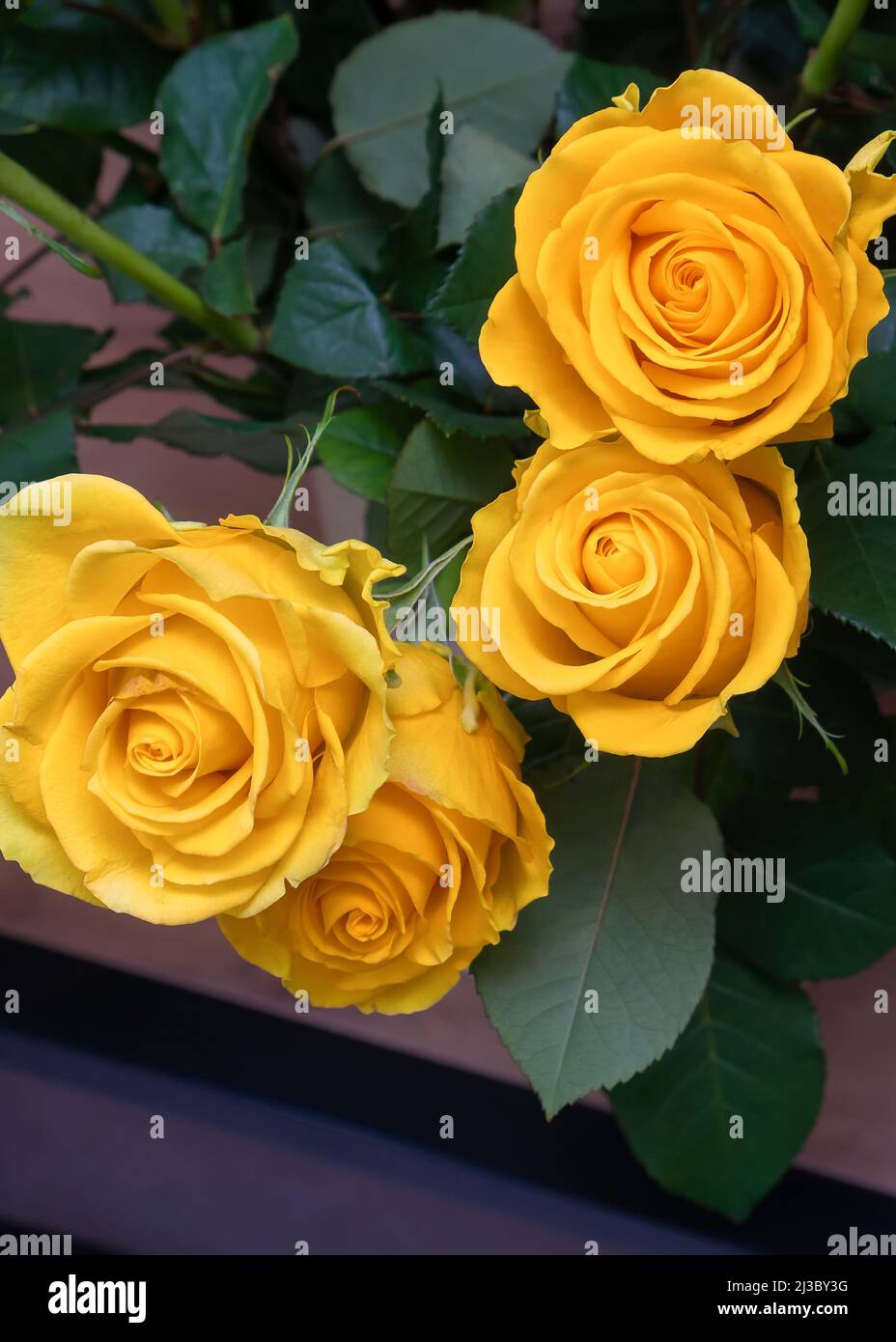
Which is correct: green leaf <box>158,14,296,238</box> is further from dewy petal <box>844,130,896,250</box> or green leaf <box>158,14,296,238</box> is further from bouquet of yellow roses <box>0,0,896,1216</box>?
dewy petal <box>844,130,896,250</box>

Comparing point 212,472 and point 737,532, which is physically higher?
point 212,472

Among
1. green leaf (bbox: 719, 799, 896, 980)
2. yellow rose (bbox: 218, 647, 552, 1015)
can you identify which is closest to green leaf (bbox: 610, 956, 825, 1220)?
green leaf (bbox: 719, 799, 896, 980)

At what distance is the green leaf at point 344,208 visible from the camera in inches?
14.6

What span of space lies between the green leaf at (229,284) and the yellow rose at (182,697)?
0.14 metres

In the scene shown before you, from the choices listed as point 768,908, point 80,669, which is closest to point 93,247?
point 80,669

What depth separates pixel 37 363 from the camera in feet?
1.23

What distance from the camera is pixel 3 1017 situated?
46 cm

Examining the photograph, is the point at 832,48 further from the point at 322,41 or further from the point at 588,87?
the point at 322,41

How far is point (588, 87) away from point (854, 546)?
0.15 meters

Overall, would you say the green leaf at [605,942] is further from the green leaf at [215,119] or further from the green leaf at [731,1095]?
the green leaf at [215,119]

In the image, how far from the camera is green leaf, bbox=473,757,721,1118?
0.85ft

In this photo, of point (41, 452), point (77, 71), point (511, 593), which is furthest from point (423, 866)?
point (77, 71)
